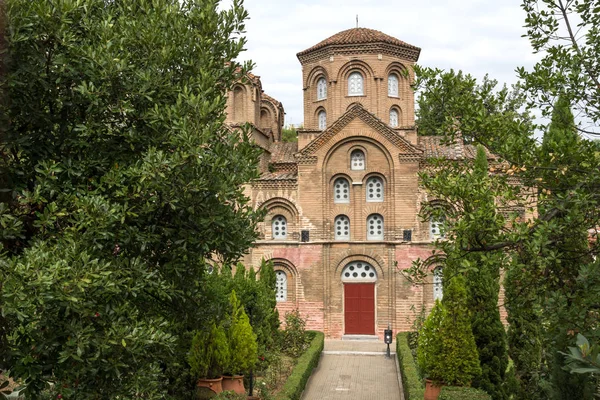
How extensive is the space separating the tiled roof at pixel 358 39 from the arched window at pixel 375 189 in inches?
269

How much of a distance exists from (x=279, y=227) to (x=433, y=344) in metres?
13.4

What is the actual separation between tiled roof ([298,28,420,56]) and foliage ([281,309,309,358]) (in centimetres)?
1292

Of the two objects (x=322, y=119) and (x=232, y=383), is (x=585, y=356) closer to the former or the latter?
(x=232, y=383)

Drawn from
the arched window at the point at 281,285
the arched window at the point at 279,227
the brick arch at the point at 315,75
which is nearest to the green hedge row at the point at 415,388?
the arched window at the point at 281,285

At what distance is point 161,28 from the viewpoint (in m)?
7.32

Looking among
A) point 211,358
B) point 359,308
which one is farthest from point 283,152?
point 211,358

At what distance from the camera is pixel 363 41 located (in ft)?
90.1

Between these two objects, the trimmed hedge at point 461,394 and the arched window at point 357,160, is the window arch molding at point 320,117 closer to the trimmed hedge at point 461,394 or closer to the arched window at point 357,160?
the arched window at point 357,160

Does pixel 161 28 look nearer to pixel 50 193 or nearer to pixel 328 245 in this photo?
pixel 50 193

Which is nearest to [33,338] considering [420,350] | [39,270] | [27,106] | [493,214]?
[39,270]

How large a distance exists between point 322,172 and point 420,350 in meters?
12.5

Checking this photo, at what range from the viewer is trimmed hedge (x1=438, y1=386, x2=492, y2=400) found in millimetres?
11914

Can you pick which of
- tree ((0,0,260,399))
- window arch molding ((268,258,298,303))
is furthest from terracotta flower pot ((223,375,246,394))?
window arch molding ((268,258,298,303))

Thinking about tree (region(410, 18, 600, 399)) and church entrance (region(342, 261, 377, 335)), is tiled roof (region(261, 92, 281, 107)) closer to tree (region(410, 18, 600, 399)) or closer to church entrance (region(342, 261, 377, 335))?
church entrance (region(342, 261, 377, 335))
